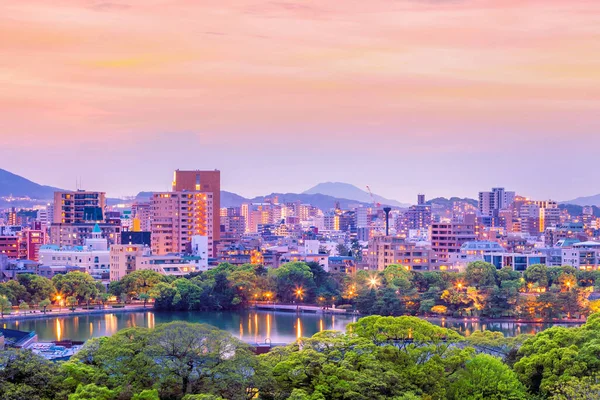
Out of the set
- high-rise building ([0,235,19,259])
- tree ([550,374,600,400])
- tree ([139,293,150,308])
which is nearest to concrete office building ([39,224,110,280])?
high-rise building ([0,235,19,259])

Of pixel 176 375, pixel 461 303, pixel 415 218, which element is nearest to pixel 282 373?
pixel 176 375

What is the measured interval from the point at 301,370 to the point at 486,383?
2.68 meters

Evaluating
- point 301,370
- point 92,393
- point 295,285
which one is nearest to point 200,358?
point 301,370

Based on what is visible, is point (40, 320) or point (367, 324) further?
point (40, 320)

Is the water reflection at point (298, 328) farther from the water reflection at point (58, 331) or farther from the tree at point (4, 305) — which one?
the tree at point (4, 305)

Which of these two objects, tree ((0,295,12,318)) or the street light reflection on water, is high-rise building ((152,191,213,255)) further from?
tree ((0,295,12,318))

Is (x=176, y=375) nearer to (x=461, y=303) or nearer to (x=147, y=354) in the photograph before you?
(x=147, y=354)

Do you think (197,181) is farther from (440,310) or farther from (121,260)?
(440,310)

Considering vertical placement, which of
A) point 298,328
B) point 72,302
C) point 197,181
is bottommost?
point 298,328

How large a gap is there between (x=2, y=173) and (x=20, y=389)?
186636 mm

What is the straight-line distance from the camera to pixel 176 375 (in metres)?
15.3

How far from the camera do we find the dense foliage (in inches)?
588

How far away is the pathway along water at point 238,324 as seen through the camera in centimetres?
3084

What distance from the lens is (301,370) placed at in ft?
51.3
